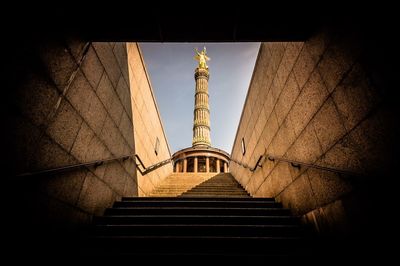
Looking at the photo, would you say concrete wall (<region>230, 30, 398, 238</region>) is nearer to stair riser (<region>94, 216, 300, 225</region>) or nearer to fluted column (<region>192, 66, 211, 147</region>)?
stair riser (<region>94, 216, 300, 225</region>)

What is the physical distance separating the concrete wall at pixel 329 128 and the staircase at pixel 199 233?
1.79 feet

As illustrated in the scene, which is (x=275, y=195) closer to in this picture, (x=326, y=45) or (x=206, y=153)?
(x=326, y=45)

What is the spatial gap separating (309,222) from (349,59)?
244 centimetres

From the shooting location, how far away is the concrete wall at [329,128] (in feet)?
6.29

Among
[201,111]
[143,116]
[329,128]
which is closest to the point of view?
[329,128]

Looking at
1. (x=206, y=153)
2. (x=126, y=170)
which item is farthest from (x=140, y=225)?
(x=206, y=153)

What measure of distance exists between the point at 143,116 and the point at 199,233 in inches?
172

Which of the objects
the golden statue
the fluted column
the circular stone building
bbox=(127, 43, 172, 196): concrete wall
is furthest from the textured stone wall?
the golden statue

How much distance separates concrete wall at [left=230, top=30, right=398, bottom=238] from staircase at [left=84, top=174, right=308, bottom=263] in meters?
0.55

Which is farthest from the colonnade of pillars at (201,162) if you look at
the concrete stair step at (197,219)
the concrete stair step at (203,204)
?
the concrete stair step at (197,219)

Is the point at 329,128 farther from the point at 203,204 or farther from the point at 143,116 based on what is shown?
the point at 143,116

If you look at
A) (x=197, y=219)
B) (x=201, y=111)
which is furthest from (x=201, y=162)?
(x=197, y=219)

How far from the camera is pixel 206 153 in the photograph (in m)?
21.0

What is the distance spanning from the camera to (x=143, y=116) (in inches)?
250
